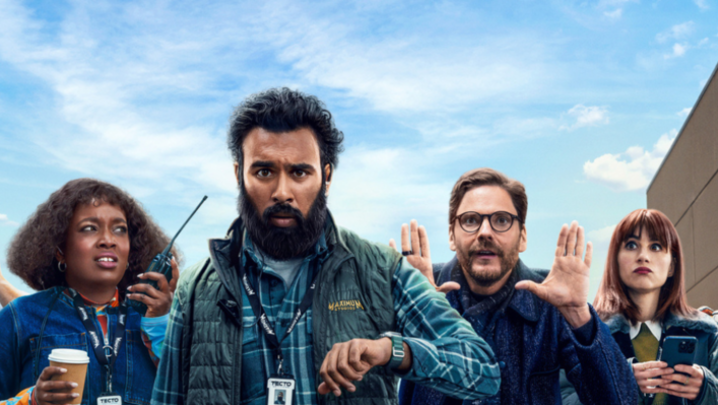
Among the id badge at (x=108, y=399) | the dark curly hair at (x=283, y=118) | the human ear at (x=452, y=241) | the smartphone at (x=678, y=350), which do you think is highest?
the dark curly hair at (x=283, y=118)

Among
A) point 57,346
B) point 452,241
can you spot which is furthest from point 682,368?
point 57,346

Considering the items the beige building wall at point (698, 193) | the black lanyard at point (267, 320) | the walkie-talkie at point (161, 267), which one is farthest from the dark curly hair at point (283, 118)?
the beige building wall at point (698, 193)

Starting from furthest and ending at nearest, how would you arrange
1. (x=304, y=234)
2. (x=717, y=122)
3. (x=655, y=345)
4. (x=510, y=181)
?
(x=717, y=122) < (x=655, y=345) < (x=510, y=181) < (x=304, y=234)

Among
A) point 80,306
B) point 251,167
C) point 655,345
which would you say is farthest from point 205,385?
point 655,345

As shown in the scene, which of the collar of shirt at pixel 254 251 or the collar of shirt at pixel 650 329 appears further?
the collar of shirt at pixel 650 329

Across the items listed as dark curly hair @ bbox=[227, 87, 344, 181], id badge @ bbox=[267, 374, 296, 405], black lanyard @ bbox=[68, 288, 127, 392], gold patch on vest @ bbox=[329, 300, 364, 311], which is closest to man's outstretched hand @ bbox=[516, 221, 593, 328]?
gold patch on vest @ bbox=[329, 300, 364, 311]

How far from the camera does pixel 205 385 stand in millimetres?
3199

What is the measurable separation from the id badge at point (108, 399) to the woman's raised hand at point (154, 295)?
552 mm

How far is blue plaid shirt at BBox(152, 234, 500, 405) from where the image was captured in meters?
3.00

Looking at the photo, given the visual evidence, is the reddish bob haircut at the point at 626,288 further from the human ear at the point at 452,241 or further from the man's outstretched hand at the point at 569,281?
the human ear at the point at 452,241

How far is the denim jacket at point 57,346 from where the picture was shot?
14.6 ft

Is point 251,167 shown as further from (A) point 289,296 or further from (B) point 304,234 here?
(A) point 289,296

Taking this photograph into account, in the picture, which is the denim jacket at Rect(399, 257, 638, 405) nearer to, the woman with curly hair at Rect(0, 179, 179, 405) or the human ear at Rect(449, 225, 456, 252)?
the human ear at Rect(449, 225, 456, 252)

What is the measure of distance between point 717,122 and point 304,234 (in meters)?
19.7
